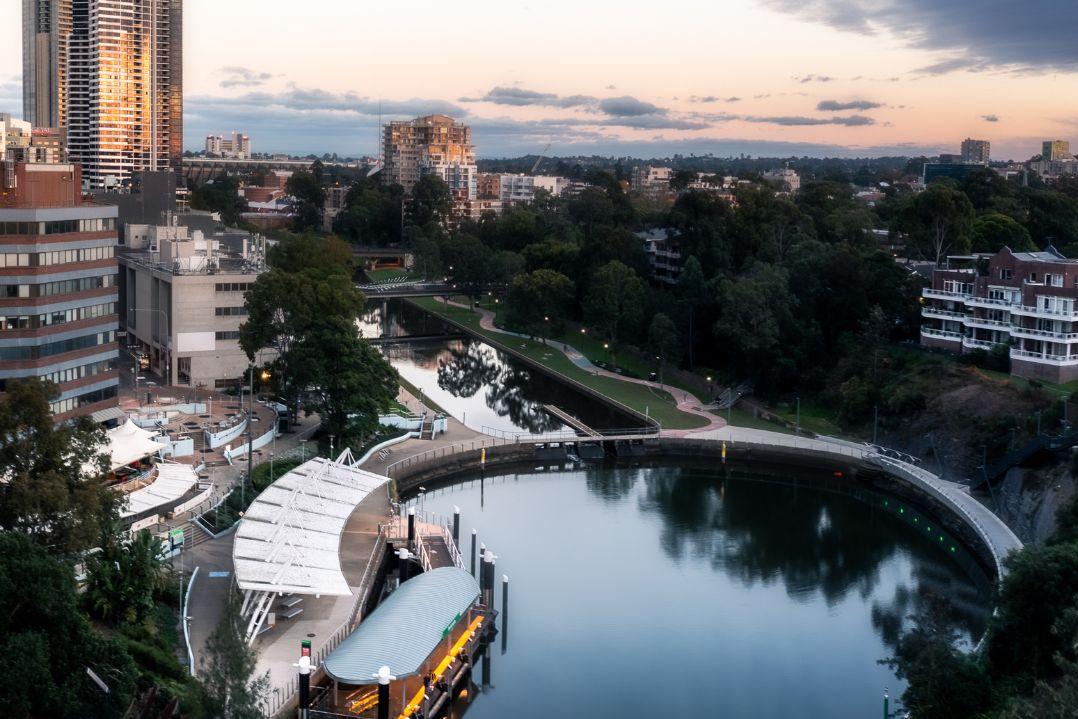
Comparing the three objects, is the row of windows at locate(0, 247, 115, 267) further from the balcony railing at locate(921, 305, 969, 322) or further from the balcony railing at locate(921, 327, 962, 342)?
the balcony railing at locate(921, 327, 962, 342)

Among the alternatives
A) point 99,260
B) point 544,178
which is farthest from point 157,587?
point 544,178

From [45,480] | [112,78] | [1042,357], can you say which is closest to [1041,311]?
[1042,357]

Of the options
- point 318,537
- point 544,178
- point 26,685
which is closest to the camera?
point 26,685

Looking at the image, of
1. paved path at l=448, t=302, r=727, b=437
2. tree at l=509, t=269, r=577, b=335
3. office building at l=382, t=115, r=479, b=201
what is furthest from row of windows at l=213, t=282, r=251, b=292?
office building at l=382, t=115, r=479, b=201

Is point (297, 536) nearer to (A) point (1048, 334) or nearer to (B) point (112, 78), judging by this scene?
(A) point (1048, 334)

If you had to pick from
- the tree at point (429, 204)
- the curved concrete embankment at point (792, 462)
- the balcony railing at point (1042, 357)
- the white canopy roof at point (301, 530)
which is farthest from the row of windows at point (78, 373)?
the tree at point (429, 204)

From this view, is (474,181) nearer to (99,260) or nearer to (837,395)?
(837,395)

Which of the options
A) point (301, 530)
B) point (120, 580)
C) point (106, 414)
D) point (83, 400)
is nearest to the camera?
point (120, 580)

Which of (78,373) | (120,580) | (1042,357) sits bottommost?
(120,580)
